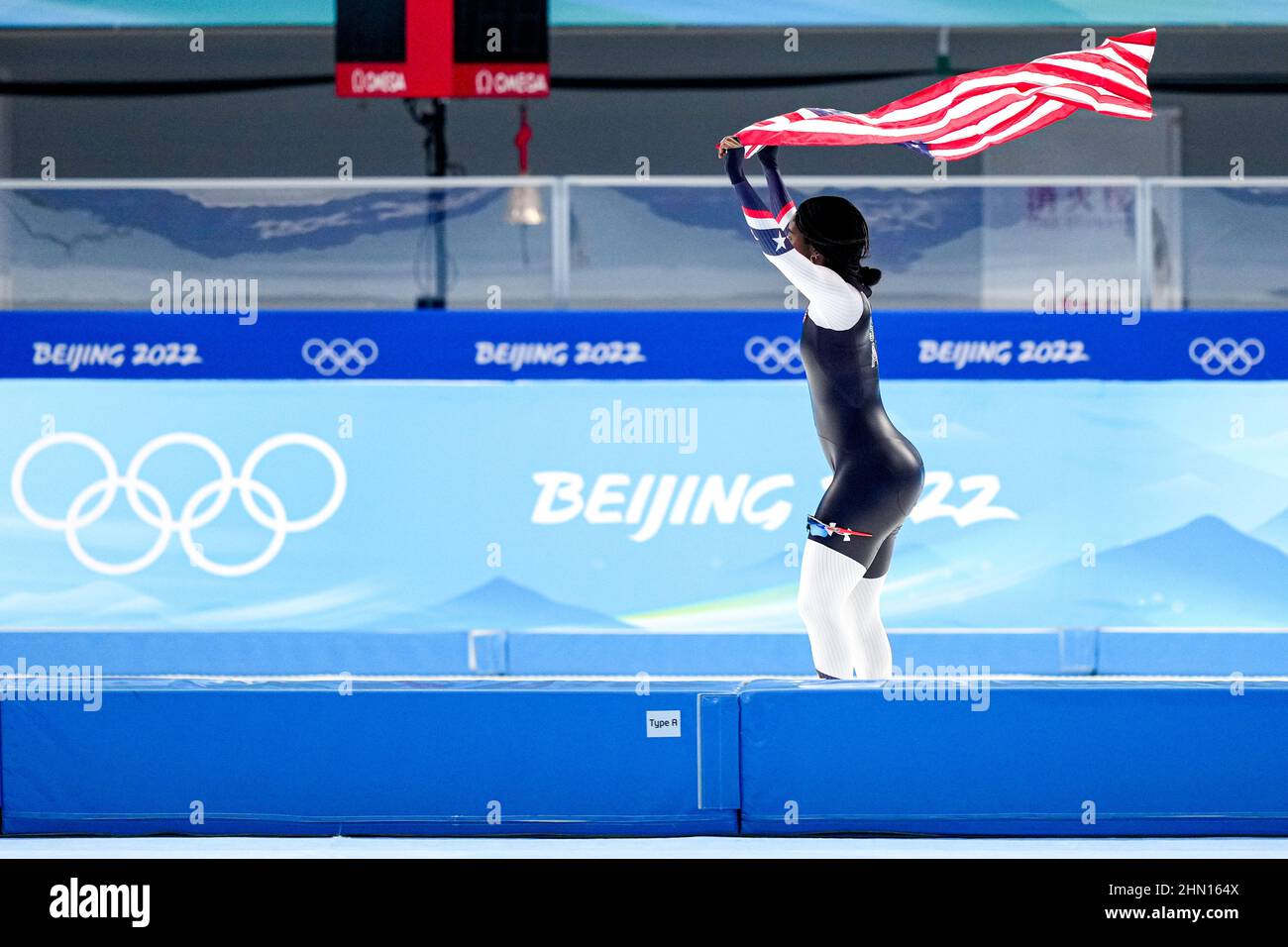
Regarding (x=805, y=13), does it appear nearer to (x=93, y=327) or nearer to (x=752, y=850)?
(x=93, y=327)

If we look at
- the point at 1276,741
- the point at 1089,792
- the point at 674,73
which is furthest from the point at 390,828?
the point at 674,73

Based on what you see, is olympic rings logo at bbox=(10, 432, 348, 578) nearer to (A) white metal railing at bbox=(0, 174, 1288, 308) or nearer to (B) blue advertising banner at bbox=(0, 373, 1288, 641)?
(B) blue advertising banner at bbox=(0, 373, 1288, 641)

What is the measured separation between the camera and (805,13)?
9883 mm

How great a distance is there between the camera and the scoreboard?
9164mm

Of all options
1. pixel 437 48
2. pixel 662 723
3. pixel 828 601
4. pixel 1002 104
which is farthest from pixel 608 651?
pixel 1002 104

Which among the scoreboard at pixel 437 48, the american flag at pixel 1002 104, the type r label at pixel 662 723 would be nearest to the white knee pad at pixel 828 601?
the type r label at pixel 662 723

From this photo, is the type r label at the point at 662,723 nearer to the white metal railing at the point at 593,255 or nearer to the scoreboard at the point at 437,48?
the white metal railing at the point at 593,255

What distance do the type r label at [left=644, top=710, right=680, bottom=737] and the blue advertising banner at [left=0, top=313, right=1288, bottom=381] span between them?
4.40m

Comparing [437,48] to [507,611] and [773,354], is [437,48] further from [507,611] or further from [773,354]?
[507,611]

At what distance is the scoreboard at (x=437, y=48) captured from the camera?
9164mm

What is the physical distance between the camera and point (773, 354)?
8.92 m
